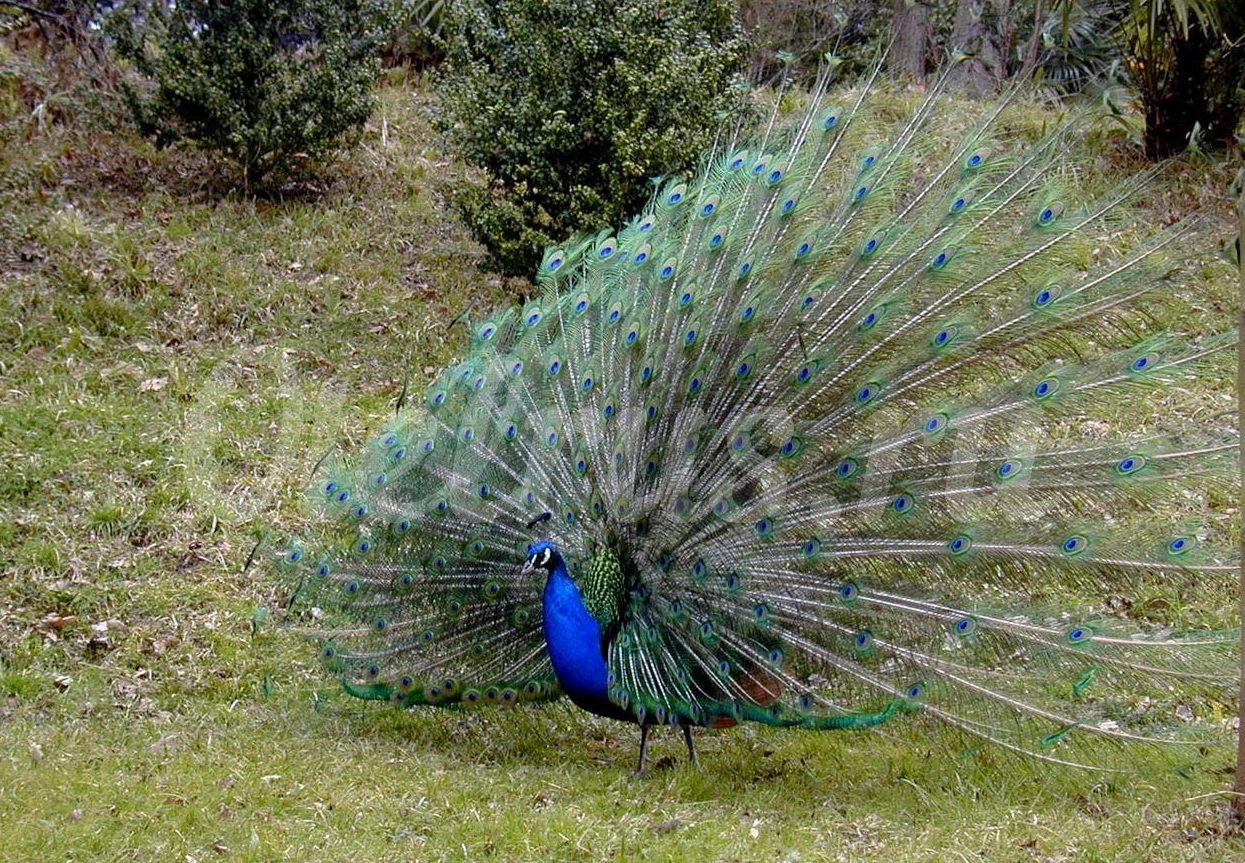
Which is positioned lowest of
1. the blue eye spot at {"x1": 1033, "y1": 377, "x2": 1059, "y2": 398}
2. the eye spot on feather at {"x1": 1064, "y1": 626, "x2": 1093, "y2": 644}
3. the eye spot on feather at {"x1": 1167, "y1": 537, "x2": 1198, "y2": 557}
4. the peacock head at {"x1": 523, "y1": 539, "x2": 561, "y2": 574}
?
the eye spot on feather at {"x1": 1064, "y1": 626, "x2": 1093, "y2": 644}

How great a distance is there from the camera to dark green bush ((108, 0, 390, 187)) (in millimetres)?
11633

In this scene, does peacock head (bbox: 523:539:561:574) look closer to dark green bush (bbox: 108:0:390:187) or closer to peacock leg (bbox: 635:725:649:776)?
peacock leg (bbox: 635:725:649:776)

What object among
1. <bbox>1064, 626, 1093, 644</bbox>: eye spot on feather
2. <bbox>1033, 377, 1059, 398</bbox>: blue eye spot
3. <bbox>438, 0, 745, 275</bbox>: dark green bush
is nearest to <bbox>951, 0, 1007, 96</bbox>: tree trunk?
<bbox>438, 0, 745, 275</bbox>: dark green bush

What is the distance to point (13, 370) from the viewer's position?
9875 mm

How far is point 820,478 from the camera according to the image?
5.73 meters

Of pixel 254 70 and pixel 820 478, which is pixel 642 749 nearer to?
pixel 820 478

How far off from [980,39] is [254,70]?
31.0ft

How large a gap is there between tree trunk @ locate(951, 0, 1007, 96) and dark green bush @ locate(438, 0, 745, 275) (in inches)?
261

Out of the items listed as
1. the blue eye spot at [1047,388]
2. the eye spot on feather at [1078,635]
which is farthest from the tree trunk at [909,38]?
the eye spot on feather at [1078,635]

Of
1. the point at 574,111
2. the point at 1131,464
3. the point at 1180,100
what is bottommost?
the point at 1131,464

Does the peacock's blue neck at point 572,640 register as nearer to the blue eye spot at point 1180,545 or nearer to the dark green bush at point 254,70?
the blue eye spot at point 1180,545

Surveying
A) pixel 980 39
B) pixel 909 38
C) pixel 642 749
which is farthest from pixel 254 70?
pixel 980 39

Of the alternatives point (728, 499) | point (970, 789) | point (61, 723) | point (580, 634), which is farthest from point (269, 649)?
point (970, 789)

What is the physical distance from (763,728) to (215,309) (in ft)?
20.6
